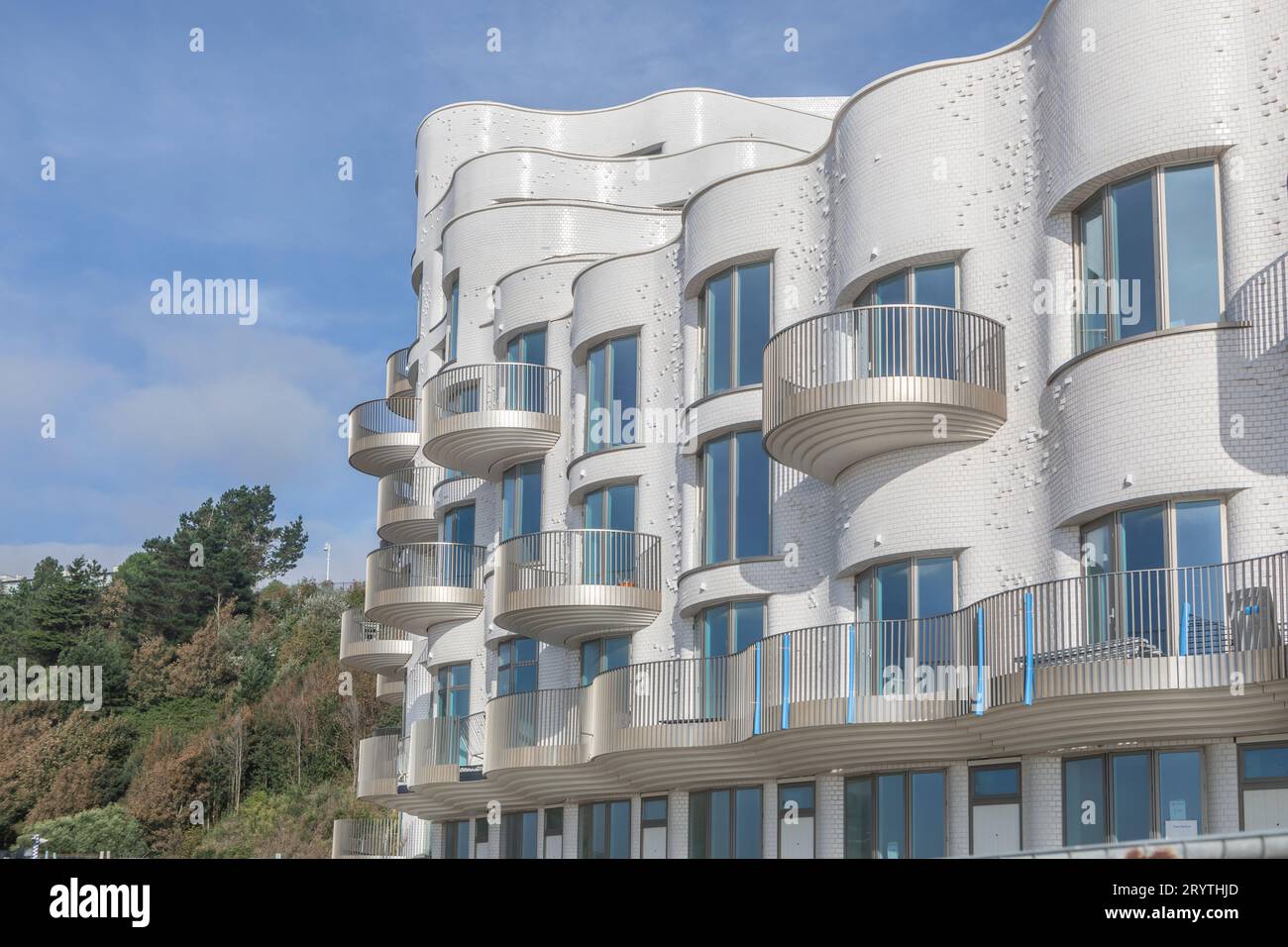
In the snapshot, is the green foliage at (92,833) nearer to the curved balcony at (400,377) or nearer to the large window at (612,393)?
the curved balcony at (400,377)

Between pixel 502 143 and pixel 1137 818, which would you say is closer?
pixel 1137 818

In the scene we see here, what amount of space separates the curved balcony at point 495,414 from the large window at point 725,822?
9.33 metres

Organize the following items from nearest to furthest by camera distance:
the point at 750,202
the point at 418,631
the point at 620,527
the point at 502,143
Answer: the point at 750,202 → the point at 620,527 → the point at 418,631 → the point at 502,143

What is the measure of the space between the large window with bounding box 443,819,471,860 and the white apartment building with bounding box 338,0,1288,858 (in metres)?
2.69

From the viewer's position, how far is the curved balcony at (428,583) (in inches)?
1508

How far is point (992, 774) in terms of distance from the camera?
22.2 metres

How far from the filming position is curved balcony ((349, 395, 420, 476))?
155 ft

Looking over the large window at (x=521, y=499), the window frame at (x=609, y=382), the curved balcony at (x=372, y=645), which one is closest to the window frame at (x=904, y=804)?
the window frame at (x=609, y=382)

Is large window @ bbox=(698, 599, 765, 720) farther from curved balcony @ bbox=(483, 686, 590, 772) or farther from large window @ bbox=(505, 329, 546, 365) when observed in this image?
large window @ bbox=(505, 329, 546, 365)

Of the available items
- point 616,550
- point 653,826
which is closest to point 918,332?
point 616,550

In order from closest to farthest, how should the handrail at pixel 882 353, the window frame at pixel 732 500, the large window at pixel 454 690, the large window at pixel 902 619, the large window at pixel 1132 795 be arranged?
the large window at pixel 1132 795, the large window at pixel 902 619, the handrail at pixel 882 353, the window frame at pixel 732 500, the large window at pixel 454 690
